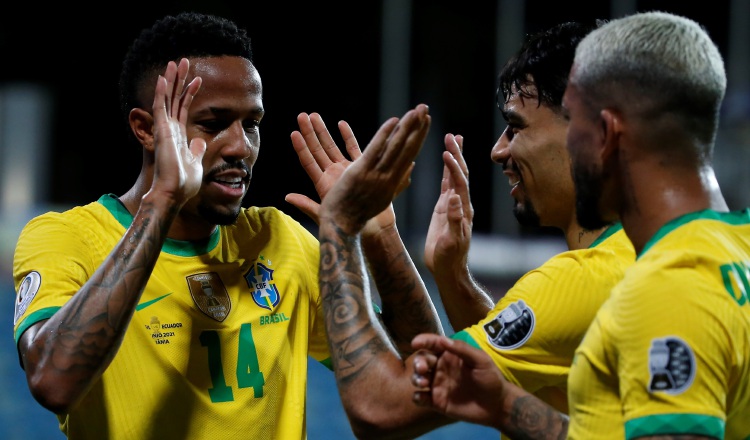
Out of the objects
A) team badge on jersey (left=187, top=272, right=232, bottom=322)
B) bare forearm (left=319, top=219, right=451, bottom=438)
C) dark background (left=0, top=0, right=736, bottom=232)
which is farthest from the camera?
dark background (left=0, top=0, right=736, bottom=232)

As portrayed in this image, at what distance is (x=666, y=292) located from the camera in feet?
5.33

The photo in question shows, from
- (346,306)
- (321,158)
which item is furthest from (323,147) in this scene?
(346,306)

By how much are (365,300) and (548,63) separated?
81cm

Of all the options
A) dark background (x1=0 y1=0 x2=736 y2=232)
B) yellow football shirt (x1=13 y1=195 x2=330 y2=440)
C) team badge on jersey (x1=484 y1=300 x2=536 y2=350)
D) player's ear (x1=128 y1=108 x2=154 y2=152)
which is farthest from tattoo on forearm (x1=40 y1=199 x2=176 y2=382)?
dark background (x1=0 y1=0 x2=736 y2=232)

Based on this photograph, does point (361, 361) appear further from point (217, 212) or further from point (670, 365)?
point (670, 365)

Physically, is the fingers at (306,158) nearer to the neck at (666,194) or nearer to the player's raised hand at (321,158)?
the player's raised hand at (321,158)

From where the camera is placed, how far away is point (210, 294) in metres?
2.55

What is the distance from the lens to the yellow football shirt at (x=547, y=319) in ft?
7.11

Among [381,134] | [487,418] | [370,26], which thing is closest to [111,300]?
[381,134]

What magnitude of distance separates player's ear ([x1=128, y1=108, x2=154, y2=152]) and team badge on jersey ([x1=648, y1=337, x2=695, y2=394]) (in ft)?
5.17

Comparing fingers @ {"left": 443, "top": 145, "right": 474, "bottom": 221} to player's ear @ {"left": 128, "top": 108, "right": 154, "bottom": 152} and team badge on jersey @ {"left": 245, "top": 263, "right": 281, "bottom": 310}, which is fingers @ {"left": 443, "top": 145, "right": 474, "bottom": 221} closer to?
team badge on jersey @ {"left": 245, "top": 263, "right": 281, "bottom": 310}

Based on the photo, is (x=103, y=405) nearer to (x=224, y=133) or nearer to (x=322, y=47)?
(x=224, y=133)

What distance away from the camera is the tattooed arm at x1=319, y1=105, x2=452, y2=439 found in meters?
2.17

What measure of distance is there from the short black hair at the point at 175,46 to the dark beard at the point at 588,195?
1.14m
